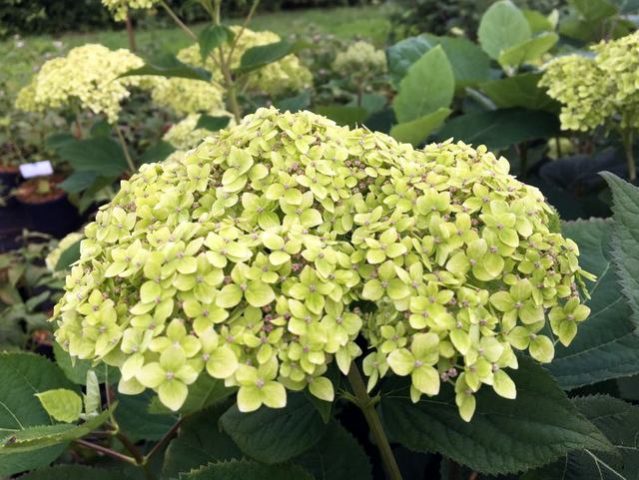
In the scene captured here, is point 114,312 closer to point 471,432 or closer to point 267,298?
point 267,298

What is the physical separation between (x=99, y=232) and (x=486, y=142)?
1.02 meters

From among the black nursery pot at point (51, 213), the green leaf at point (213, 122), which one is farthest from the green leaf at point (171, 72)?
the black nursery pot at point (51, 213)

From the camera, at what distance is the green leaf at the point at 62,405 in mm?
777

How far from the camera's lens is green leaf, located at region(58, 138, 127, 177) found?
2225 mm

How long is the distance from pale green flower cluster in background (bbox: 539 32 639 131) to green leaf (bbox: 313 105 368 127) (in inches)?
16.8

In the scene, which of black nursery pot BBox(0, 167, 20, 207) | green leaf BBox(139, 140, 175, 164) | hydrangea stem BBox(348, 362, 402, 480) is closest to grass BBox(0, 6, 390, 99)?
black nursery pot BBox(0, 167, 20, 207)

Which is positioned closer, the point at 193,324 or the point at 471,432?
the point at 193,324

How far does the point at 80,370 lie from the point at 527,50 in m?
1.28

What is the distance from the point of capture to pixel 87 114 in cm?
391

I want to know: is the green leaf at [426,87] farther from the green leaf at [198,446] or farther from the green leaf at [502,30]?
the green leaf at [198,446]

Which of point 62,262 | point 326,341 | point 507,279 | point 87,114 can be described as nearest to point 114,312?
point 326,341

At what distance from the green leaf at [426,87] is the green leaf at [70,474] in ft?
3.19

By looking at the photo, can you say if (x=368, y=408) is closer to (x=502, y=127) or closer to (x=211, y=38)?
(x=502, y=127)

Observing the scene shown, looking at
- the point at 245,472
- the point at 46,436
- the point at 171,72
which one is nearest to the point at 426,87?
the point at 171,72
